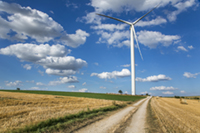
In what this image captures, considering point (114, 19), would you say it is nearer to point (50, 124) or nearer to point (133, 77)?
point (133, 77)

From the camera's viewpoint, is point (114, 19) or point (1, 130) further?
point (114, 19)

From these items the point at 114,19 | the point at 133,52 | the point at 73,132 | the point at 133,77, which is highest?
the point at 114,19

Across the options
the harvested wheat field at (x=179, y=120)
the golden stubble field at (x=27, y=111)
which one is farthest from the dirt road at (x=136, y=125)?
the golden stubble field at (x=27, y=111)

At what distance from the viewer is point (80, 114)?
684 inches

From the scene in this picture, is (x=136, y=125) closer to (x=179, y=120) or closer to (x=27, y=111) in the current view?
(x=179, y=120)

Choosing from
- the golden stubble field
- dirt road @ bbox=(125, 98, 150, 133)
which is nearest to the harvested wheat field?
dirt road @ bbox=(125, 98, 150, 133)

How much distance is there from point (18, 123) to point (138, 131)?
35.0 feet

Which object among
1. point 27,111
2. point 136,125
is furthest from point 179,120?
point 27,111

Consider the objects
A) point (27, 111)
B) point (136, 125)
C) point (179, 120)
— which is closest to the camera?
point (136, 125)

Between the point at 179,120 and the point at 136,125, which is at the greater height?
the point at 179,120

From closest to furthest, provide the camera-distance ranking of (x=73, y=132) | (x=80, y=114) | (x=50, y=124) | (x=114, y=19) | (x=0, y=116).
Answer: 1. (x=73, y=132)
2. (x=50, y=124)
3. (x=0, y=116)
4. (x=80, y=114)
5. (x=114, y=19)

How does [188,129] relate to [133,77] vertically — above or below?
below

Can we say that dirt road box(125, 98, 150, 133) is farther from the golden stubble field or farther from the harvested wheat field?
the golden stubble field

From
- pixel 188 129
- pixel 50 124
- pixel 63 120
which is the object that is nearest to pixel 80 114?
pixel 63 120
